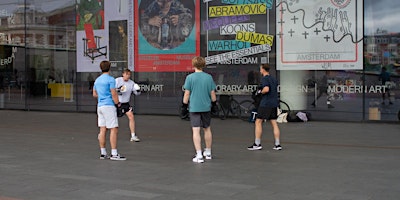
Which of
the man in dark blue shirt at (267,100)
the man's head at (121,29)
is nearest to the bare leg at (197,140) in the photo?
the man in dark blue shirt at (267,100)

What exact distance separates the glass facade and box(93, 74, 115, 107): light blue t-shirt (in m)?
8.42

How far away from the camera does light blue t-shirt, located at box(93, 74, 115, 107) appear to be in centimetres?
909

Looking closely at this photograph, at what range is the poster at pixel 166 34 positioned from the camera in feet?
59.8

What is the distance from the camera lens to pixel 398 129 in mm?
13867

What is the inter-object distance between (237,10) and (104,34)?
5554 mm

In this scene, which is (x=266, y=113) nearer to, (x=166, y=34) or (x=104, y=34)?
(x=166, y=34)

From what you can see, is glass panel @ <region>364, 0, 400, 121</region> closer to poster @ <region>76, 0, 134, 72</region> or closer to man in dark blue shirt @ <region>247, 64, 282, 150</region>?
man in dark blue shirt @ <region>247, 64, 282, 150</region>

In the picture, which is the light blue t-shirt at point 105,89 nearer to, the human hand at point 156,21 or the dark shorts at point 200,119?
the dark shorts at point 200,119

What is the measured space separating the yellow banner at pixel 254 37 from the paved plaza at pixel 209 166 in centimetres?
371

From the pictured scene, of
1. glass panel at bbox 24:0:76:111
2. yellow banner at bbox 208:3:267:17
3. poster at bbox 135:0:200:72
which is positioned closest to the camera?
yellow banner at bbox 208:3:267:17

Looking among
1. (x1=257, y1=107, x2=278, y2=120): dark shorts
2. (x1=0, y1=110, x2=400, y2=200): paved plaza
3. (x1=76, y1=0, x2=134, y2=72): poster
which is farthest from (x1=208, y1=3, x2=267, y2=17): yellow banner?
(x1=257, y1=107, x2=278, y2=120): dark shorts

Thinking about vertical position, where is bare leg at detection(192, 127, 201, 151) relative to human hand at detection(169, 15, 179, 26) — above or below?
below

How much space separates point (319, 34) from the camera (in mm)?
16078

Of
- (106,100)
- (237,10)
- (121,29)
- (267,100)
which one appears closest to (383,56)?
(237,10)
